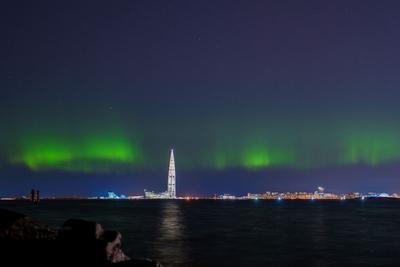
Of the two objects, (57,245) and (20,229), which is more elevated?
(20,229)

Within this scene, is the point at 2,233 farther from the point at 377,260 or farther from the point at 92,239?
the point at 377,260

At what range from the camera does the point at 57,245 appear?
19.3 meters

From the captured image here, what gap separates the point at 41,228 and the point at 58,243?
6.97 feet

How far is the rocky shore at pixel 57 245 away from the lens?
1820cm

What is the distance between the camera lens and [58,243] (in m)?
19.5

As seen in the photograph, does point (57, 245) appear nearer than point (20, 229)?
Yes

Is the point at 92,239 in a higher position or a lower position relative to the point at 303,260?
higher

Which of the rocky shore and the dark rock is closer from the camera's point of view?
the rocky shore

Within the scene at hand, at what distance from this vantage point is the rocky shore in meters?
18.2

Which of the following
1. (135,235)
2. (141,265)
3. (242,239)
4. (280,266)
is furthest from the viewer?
(135,235)

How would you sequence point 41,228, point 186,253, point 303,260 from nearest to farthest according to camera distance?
point 41,228 → point 303,260 → point 186,253

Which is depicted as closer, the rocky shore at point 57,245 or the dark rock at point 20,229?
the rocky shore at point 57,245

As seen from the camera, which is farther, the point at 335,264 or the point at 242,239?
the point at 242,239

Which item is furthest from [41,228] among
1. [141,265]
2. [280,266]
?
[280,266]
